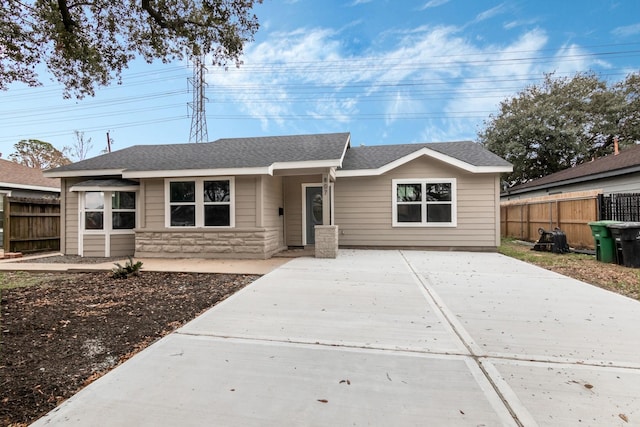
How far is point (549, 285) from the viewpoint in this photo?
5195 mm

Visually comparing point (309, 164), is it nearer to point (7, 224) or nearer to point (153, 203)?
point (153, 203)

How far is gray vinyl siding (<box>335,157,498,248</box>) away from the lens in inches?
384

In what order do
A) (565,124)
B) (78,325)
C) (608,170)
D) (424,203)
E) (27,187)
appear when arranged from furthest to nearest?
(565,124) → (27,187) → (608,170) → (424,203) → (78,325)

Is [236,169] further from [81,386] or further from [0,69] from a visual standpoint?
[81,386]

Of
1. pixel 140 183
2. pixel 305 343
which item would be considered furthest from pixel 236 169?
pixel 305 343

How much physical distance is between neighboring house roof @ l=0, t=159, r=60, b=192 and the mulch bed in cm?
872

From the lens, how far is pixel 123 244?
9188mm

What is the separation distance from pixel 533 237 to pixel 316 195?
930 centimetres

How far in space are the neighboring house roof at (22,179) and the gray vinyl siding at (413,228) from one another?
12.2m

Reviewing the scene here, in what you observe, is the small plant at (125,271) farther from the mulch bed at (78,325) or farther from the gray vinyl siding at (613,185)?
the gray vinyl siding at (613,185)

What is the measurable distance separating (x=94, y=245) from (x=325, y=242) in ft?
22.3

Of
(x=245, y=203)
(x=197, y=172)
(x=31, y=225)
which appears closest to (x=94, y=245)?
(x=31, y=225)

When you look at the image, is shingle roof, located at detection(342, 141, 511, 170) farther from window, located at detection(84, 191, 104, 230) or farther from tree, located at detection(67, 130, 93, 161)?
tree, located at detection(67, 130, 93, 161)

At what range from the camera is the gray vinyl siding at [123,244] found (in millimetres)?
9109
